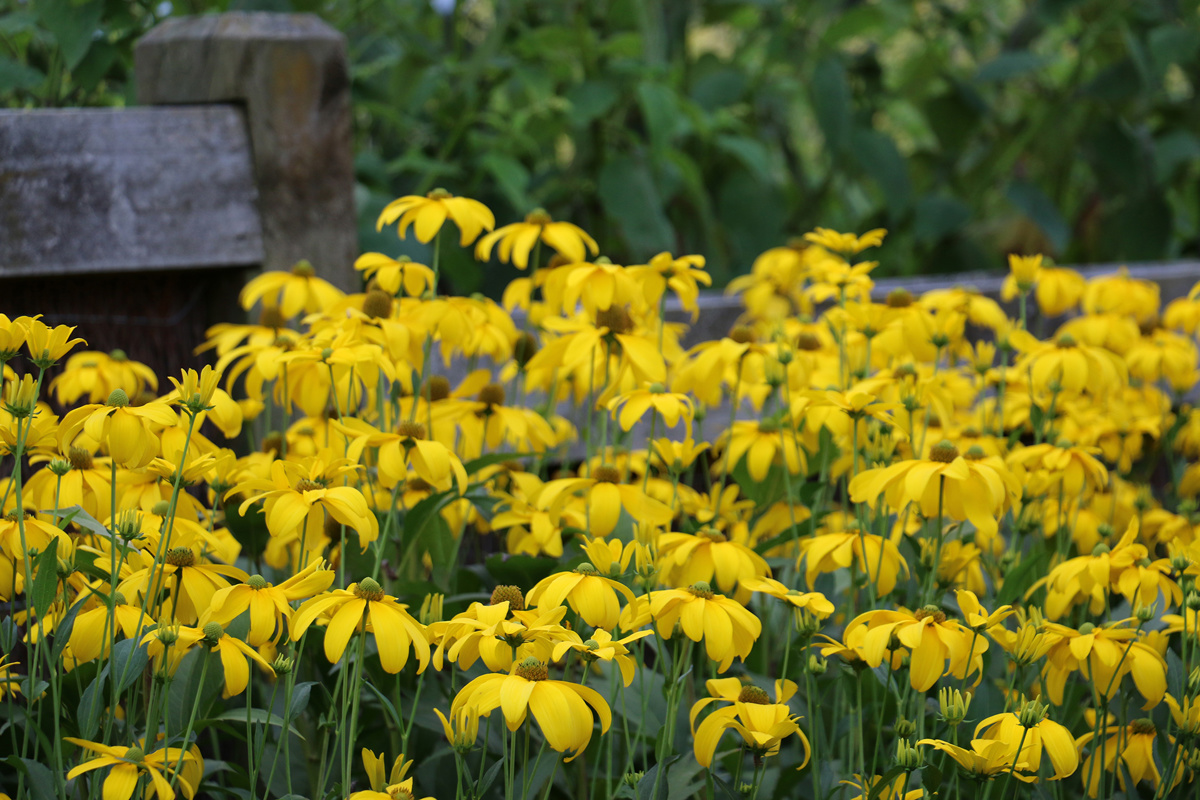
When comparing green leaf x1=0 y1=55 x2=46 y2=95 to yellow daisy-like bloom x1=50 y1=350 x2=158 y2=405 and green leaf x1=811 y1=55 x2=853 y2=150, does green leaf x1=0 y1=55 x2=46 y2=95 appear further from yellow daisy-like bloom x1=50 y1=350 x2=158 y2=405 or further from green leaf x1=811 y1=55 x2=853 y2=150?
green leaf x1=811 y1=55 x2=853 y2=150

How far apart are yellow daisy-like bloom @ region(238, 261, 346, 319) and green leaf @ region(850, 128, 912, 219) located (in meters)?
1.53

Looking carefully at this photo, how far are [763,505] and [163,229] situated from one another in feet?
2.56

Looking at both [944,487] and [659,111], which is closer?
[944,487]

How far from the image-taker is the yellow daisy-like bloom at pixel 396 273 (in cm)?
110

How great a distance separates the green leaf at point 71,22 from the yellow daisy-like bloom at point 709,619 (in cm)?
116

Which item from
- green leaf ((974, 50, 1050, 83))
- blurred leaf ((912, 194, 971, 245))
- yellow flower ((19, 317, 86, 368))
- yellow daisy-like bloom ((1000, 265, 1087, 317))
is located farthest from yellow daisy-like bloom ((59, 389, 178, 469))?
green leaf ((974, 50, 1050, 83))

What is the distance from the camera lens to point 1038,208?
2539 mm

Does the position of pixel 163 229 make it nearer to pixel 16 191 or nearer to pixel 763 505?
pixel 16 191

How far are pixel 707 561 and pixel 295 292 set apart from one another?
23.3 inches

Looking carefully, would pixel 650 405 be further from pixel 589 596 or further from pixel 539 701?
pixel 539 701

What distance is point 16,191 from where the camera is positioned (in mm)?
1229

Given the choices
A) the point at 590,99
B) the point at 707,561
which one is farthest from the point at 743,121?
the point at 707,561

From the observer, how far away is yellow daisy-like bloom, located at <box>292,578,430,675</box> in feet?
2.25

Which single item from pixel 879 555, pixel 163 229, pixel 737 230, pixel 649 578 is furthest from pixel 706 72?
pixel 649 578
